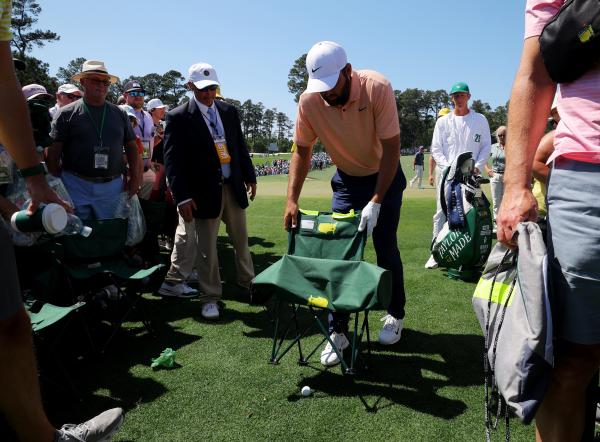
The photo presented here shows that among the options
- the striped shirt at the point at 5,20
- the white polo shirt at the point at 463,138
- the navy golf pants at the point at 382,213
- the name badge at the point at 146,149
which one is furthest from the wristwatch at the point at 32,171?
the name badge at the point at 146,149

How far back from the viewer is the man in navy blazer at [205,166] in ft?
15.9

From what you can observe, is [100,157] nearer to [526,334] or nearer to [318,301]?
[318,301]

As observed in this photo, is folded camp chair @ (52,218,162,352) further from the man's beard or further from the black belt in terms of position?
the man's beard

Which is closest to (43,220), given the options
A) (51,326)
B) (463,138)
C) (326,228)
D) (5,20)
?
(5,20)

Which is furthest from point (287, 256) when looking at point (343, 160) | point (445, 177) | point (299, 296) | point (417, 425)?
point (445, 177)

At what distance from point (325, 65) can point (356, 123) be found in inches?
19.8

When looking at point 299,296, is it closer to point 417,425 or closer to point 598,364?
point 417,425

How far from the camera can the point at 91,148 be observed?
4.90m

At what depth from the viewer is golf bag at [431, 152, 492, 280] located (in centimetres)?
562

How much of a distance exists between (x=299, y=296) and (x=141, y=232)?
8.65 feet

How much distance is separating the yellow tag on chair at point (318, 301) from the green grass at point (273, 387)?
1.94 feet

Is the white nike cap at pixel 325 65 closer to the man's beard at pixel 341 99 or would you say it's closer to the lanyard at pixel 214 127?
the man's beard at pixel 341 99

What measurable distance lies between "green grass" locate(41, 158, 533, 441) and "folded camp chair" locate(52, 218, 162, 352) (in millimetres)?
439

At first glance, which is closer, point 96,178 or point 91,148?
point 91,148
